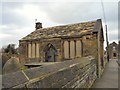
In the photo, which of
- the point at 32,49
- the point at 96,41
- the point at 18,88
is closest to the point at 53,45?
the point at 32,49

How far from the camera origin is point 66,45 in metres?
15.6

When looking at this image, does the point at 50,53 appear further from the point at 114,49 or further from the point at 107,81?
the point at 114,49

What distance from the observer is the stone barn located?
13.8m

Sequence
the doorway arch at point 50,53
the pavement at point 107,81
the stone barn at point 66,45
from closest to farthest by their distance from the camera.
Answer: the pavement at point 107,81 < the stone barn at point 66,45 < the doorway arch at point 50,53

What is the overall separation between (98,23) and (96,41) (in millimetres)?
2695

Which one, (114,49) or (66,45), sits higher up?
(114,49)

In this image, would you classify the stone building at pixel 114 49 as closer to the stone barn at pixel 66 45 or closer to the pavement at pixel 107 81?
the stone barn at pixel 66 45

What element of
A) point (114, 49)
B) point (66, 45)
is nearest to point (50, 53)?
point (66, 45)

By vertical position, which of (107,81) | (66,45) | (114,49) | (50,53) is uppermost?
(114,49)

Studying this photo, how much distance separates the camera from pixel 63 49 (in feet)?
51.6

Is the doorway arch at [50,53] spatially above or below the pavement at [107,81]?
above

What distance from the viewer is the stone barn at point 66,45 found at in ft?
45.3

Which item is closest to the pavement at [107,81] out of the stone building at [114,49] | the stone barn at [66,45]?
the stone barn at [66,45]

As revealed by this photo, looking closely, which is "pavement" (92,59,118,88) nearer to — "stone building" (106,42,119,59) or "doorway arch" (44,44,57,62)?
"doorway arch" (44,44,57,62)
